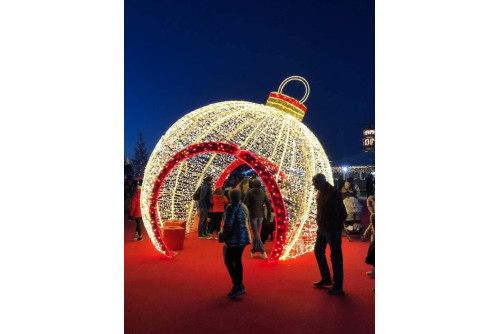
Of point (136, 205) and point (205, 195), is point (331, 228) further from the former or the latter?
point (136, 205)

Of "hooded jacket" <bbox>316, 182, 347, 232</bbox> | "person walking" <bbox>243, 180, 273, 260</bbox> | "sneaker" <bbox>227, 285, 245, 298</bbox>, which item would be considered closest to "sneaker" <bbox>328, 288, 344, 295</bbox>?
"hooded jacket" <bbox>316, 182, 347, 232</bbox>

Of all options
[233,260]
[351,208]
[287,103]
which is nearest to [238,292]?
[233,260]

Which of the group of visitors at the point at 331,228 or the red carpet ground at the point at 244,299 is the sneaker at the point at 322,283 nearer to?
the group of visitors at the point at 331,228

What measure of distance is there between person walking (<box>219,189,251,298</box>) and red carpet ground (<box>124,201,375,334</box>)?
0.80ft

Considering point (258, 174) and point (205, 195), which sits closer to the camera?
point (258, 174)

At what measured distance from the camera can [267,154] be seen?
25.3 feet

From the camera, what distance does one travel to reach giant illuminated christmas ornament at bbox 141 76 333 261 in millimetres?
6137

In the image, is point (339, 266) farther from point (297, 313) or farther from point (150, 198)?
point (150, 198)

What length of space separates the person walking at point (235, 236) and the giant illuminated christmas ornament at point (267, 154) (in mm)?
1447

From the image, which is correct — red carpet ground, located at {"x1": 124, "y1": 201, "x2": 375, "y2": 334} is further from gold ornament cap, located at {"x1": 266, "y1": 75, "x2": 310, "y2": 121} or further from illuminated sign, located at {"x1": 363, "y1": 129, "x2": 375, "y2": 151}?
illuminated sign, located at {"x1": 363, "y1": 129, "x2": 375, "y2": 151}

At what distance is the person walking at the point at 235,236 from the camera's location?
14.9 ft

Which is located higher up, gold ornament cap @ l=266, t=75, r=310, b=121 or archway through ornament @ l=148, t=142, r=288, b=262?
gold ornament cap @ l=266, t=75, r=310, b=121

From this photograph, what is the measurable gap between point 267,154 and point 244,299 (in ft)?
12.2

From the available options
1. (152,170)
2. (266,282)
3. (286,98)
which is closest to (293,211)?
(266,282)
